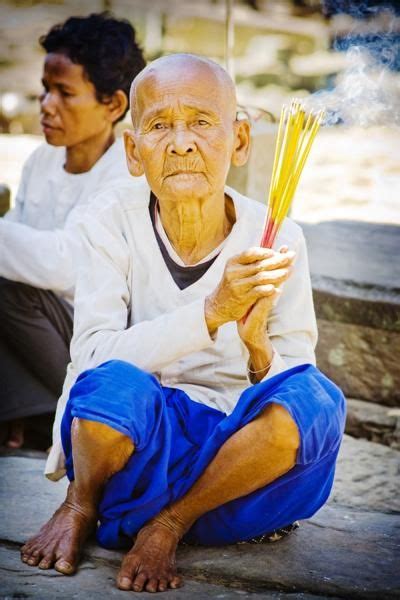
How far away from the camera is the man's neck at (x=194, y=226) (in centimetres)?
253

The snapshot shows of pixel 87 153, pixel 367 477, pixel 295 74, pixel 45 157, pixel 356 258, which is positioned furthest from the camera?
pixel 295 74

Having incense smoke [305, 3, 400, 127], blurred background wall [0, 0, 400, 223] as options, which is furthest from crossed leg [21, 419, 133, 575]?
blurred background wall [0, 0, 400, 223]

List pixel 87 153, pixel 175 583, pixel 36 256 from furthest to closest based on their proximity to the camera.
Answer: pixel 87 153 < pixel 36 256 < pixel 175 583

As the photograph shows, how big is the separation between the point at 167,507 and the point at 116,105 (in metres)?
2.02

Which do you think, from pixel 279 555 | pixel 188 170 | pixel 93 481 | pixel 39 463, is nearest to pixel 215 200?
pixel 188 170

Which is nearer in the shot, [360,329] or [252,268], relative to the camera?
[252,268]

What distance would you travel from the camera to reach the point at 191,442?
2412 millimetres

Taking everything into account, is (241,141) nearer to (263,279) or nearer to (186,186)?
(186,186)

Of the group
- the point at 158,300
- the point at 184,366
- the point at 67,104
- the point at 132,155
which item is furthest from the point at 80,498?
the point at 67,104

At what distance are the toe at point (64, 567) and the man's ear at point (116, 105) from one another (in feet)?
6.92

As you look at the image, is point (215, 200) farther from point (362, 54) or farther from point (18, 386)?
point (18, 386)

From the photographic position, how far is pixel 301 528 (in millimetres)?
2678

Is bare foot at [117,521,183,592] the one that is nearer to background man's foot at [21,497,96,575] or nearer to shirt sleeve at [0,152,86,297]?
background man's foot at [21,497,96,575]

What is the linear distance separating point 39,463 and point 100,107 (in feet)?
5.01
